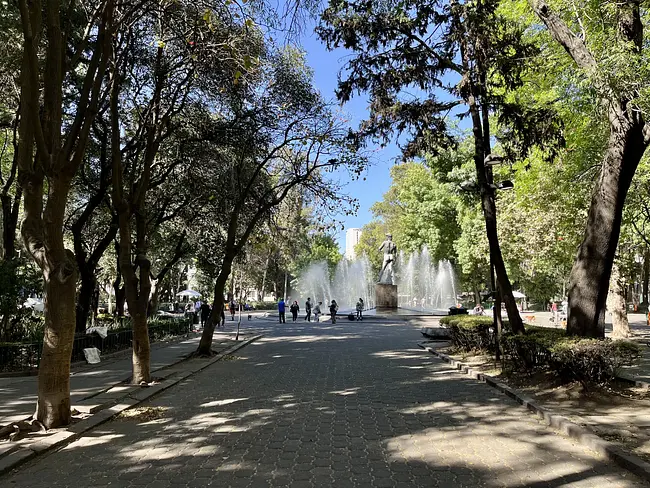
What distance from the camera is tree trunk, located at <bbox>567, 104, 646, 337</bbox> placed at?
838cm

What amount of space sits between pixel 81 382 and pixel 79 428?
4103 millimetres

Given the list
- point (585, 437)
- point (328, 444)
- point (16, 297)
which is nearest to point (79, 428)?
point (328, 444)

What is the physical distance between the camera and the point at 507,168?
2041cm

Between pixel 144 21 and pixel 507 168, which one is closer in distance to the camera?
pixel 144 21

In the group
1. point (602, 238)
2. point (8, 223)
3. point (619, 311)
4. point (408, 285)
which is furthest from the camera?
point (408, 285)

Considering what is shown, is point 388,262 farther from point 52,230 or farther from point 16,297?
point 52,230

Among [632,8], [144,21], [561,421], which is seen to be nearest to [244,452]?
[561,421]

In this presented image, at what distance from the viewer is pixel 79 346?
1409 cm

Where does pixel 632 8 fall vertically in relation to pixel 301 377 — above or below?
above

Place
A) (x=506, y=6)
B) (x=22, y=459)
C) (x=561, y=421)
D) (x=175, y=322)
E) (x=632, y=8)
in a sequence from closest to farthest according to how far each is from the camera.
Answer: (x=22, y=459), (x=561, y=421), (x=632, y=8), (x=506, y=6), (x=175, y=322)

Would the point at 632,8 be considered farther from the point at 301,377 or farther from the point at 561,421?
the point at 301,377

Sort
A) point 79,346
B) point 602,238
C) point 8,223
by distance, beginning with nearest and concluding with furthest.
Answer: point 602,238
point 79,346
point 8,223

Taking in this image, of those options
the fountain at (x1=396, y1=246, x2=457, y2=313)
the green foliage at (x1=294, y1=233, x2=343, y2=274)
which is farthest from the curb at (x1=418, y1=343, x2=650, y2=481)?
the green foliage at (x1=294, y1=233, x2=343, y2=274)

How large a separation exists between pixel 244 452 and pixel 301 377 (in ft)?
19.1
